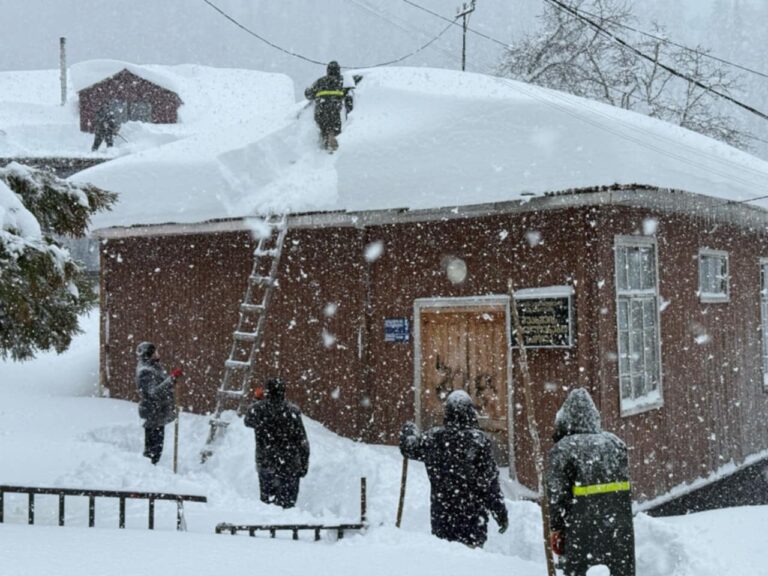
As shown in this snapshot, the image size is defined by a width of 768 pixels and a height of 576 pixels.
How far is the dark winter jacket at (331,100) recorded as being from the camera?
11703 millimetres

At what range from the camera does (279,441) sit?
26.6 feet

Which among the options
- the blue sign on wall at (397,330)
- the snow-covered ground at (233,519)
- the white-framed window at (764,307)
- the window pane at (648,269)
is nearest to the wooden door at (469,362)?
the blue sign on wall at (397,330)

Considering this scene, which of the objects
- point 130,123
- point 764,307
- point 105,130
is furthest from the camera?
point 130,123

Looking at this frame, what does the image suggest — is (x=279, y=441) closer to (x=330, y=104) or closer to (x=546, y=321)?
(x=546, y=321)

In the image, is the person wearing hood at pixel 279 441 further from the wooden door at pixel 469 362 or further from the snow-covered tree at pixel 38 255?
the wooden door at pixel 469 362

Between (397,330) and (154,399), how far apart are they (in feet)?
9.68

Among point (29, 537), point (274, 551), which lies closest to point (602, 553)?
point (274, 551)

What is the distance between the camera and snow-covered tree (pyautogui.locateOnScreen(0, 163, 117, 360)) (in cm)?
609

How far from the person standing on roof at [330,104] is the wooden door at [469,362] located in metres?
3.09

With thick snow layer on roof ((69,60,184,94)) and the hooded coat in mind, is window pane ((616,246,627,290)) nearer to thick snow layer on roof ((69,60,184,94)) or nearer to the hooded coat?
the hooded coat

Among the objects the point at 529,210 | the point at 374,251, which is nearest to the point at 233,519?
the point at 374,251

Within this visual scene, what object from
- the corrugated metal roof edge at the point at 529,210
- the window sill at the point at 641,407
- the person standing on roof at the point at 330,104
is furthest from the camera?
→ the person standing on roof at the point at 330,104

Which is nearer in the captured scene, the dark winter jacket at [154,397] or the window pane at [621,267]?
the window pane at [621,267]

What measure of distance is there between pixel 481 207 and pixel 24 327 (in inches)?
185
